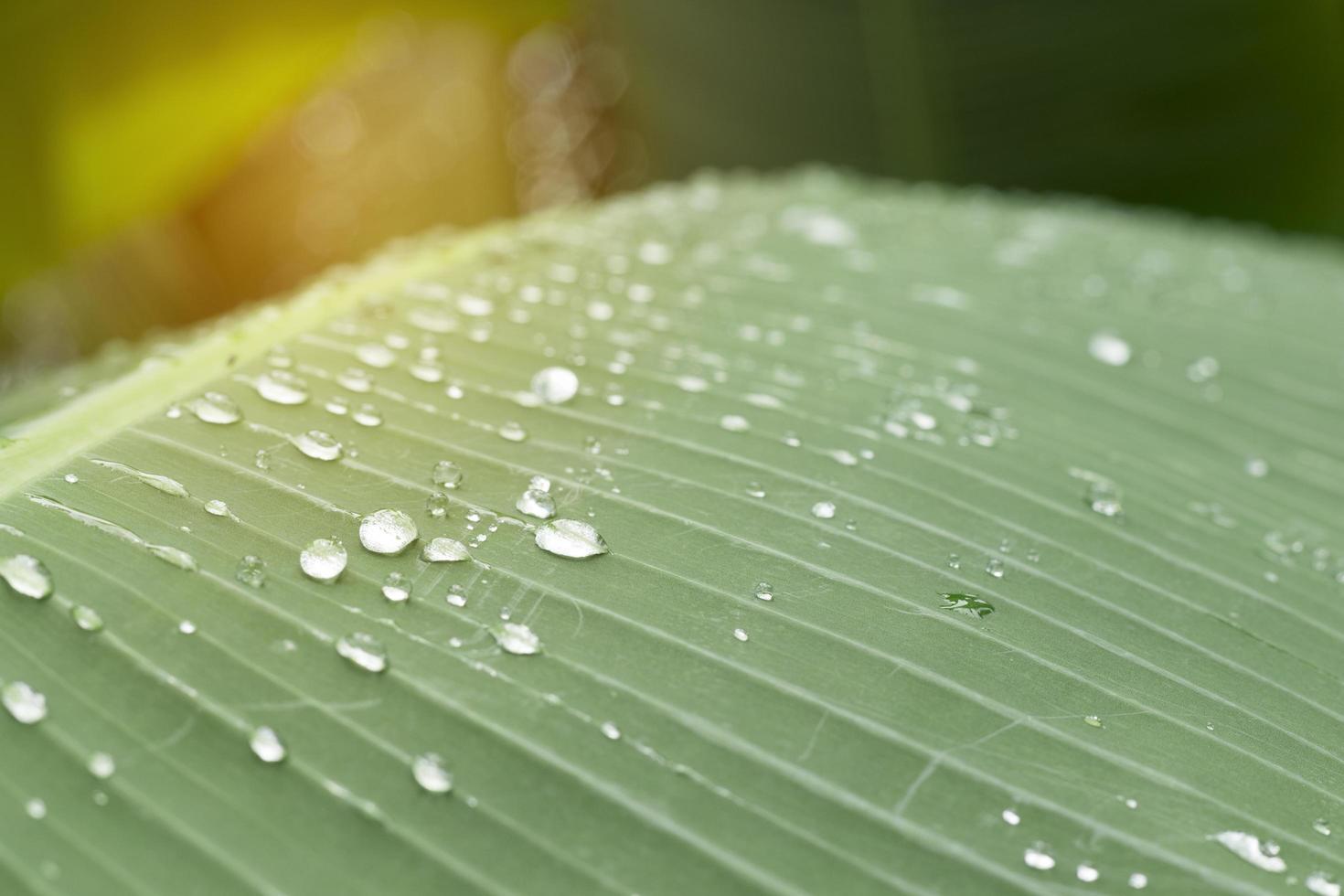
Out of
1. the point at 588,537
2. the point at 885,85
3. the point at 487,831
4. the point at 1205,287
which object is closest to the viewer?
the point at 487,831

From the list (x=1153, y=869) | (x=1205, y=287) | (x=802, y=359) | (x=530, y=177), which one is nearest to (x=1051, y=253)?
(x=1205, y=287)

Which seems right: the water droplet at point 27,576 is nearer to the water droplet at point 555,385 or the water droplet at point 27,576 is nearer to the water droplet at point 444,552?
→ the water droplet at point 444,552

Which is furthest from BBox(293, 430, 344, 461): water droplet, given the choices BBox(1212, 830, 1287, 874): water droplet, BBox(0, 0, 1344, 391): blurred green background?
BBox(0, 0, 1344, 391): blurred green background

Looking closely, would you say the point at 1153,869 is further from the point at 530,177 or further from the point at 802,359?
the point at 530,177

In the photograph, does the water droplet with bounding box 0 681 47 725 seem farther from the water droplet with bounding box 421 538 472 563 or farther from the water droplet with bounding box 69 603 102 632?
the water droplet with bounding box 421 538 472 563

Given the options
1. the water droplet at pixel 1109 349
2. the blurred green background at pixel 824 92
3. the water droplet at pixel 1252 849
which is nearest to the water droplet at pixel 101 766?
the water droplet at pixel 1252 849

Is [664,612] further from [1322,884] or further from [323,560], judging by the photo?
[1322,884]

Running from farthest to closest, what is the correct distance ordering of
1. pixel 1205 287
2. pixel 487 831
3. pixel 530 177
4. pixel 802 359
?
pixel 530 177 → pixel 1205 287 → pixel 802 359 → pixel 487 831
